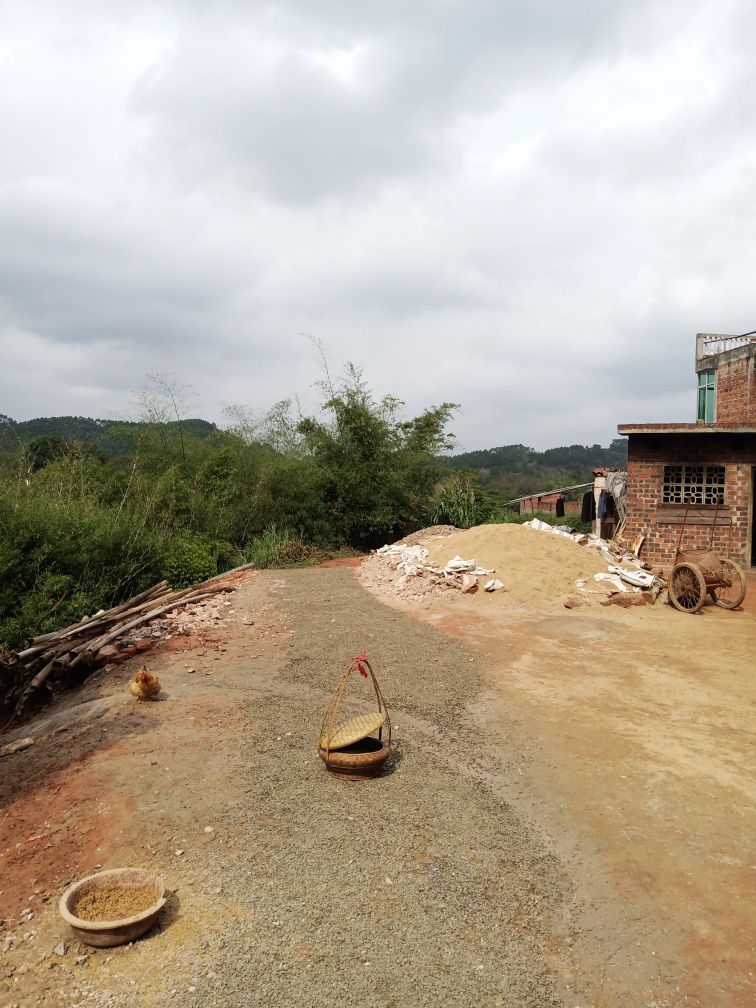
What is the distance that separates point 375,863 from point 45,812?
83.1 inches

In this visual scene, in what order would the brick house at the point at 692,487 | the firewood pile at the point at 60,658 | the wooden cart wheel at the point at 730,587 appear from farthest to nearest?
the brick house at the point at 692,487, the wooden cart wheel at the point at 730,587, the firewood pile at the point at 60,658

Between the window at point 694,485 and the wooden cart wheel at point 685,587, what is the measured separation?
333 cm

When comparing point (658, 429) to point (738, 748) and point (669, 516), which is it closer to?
point (669, 516)

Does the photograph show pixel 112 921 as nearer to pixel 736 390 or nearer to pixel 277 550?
pixel 277 550

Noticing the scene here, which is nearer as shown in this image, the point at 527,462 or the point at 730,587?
the point at 730,587

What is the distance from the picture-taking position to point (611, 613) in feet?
30.5

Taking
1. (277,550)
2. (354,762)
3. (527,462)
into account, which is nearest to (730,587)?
(354,762)

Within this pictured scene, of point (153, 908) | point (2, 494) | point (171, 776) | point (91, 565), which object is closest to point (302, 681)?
point (171, 776)

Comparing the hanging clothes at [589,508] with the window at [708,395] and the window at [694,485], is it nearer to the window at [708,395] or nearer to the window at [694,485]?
the window at [694,485]

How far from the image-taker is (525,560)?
36.2ft

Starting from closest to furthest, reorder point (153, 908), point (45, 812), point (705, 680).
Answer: point (153, 908) → point (45, 812) → point (705, 680)

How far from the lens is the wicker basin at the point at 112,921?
2811mm

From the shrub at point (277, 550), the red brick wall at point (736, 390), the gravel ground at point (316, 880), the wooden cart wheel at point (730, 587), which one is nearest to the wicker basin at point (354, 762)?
the gravel ground at point (316, 880)

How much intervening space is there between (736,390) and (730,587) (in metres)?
10.6
